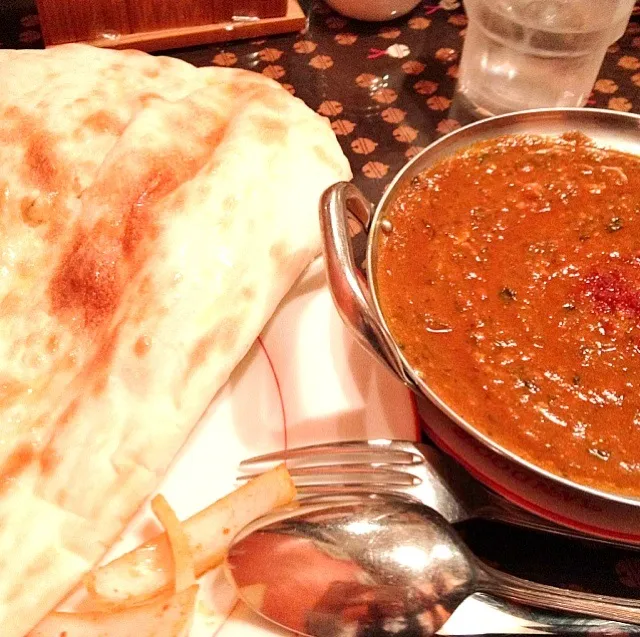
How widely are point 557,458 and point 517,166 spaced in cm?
83

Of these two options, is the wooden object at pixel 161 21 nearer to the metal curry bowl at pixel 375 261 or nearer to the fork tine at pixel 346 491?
the metal curry bowl at pixel 375 261

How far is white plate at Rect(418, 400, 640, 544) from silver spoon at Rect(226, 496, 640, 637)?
5.0 inches

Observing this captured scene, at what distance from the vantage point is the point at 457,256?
1.48m

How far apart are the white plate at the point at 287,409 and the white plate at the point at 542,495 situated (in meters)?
0.13

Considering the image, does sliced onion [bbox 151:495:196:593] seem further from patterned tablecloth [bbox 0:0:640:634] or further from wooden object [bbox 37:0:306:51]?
wooden object [bbox 37:0:306:51]

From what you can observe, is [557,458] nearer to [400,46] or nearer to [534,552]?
[534,552]

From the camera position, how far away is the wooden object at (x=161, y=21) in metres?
2.46

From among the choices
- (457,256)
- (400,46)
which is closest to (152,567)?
(457,256)

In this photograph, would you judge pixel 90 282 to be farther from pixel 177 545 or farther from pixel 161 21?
pixel 161 21

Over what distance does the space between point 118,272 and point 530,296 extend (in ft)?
2.95

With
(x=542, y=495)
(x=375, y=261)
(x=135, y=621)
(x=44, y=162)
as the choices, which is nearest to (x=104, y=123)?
(x=44, y=162)

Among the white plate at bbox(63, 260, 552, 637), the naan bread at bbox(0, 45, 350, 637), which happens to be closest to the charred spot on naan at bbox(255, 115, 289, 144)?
the naan bread at bbox(0, 45, 350, 637)

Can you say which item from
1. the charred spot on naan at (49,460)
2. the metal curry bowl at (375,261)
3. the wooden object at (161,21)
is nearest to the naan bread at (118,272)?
the charred spot on naan at (49,460)

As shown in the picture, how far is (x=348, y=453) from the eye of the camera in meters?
1.33
